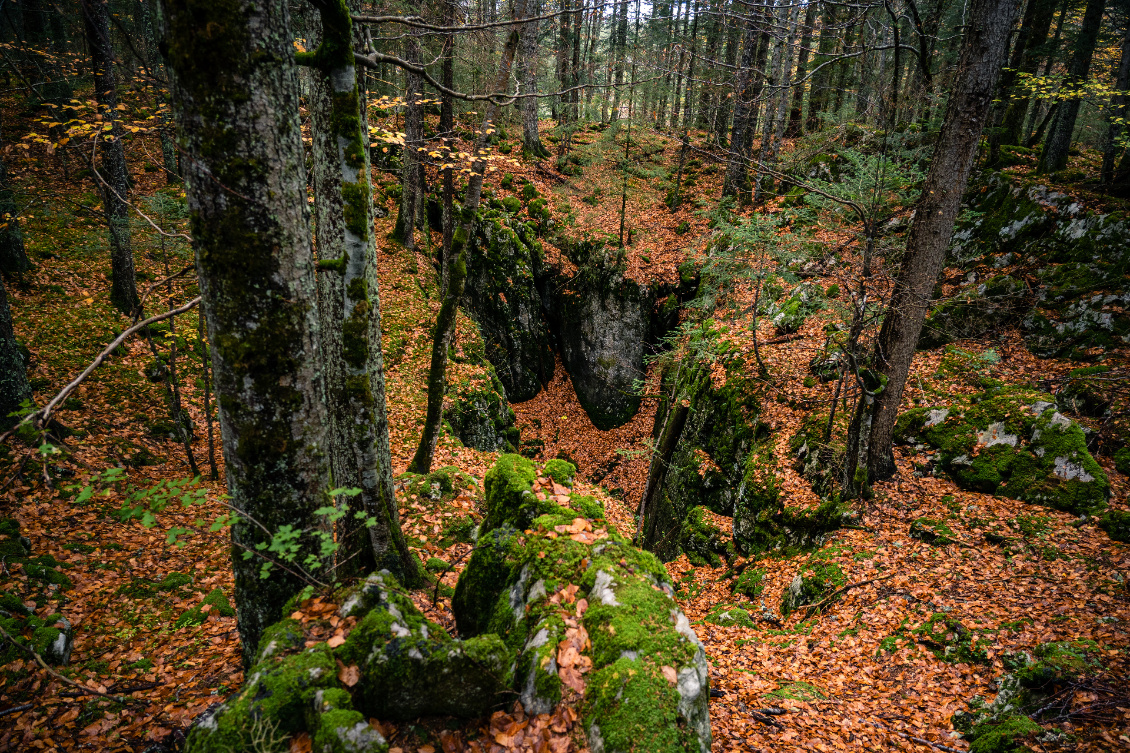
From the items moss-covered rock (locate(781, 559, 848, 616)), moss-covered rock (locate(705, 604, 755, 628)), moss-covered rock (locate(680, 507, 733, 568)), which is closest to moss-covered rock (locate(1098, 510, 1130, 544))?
moss-covered rock (locate(781, 559, 848, 616))

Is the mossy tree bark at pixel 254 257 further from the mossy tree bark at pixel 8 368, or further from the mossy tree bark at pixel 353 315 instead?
the mossy tree bark at pixel 8 368

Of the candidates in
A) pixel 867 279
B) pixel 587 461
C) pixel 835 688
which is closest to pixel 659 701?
pixel 835 688

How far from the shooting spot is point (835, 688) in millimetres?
4980

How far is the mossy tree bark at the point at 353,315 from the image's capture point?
136 inches

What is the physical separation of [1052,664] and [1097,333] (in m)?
7.02

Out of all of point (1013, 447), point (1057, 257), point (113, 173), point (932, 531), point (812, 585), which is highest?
point (113, 173)

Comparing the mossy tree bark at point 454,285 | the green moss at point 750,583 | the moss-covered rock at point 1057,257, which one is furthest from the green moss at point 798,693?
the moss-covered rock at point 1057,257

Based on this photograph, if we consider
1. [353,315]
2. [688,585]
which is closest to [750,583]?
[688,585]

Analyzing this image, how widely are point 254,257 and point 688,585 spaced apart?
8177 mm

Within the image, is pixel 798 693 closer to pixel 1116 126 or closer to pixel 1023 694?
pixel 1023 694

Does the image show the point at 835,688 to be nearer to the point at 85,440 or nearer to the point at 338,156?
the point at 338,156

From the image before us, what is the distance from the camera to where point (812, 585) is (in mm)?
6531

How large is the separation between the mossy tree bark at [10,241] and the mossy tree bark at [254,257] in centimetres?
1122

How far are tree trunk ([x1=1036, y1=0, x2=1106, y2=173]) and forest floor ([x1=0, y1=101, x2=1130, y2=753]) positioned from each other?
6785 millimetres
